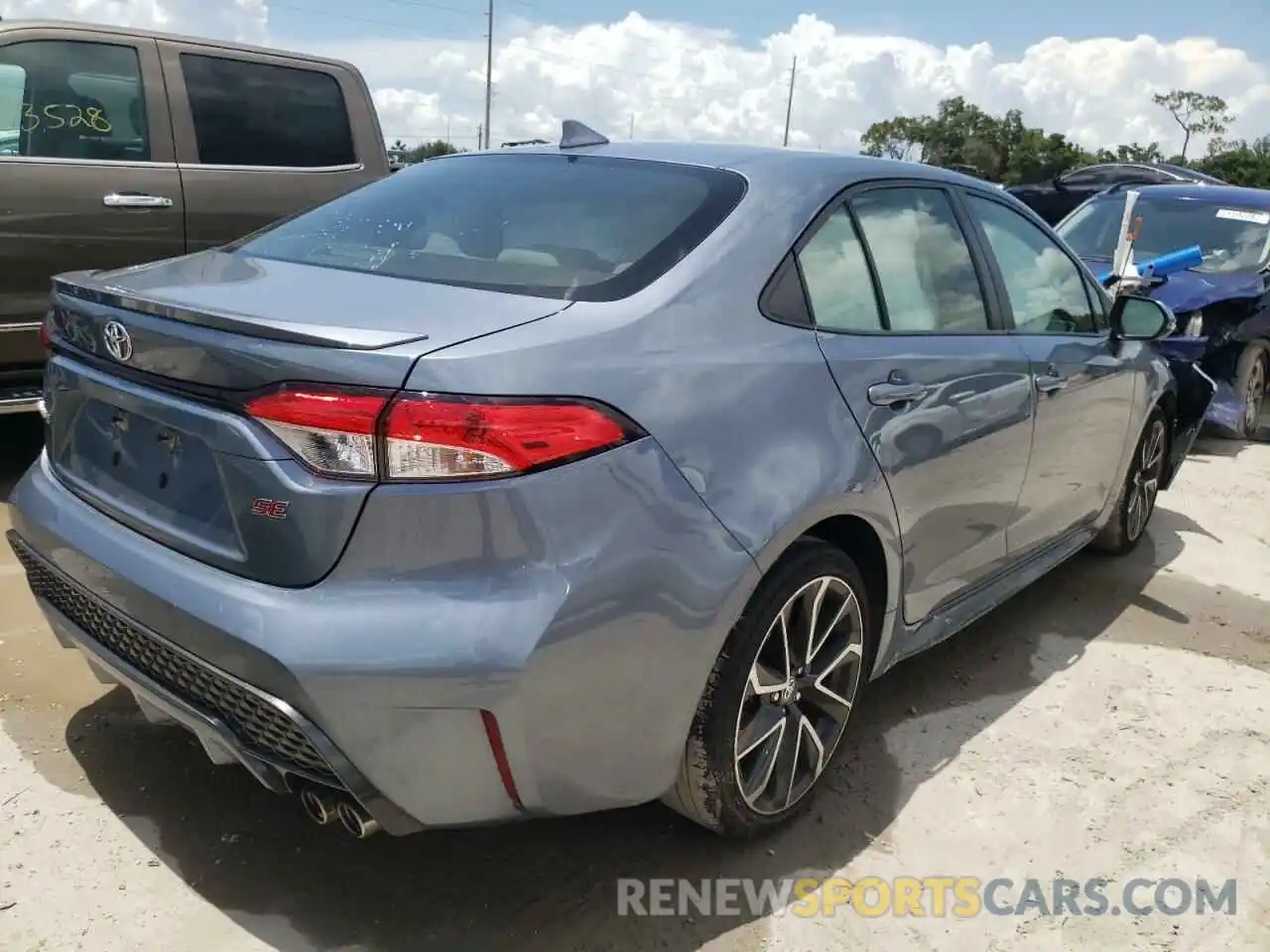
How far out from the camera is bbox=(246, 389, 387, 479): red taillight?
183 centimetres

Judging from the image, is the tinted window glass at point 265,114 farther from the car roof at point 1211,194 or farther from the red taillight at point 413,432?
the car roof at point 1211,194

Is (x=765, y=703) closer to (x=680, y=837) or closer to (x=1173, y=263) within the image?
(x=680, y=837)

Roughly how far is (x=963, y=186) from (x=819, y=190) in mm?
896

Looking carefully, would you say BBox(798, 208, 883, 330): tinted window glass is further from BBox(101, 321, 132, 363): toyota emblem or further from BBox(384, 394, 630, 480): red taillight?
BBox(101, 321, 132, 363): toyota emblem

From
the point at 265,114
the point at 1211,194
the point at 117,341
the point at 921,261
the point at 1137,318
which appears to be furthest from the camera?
the point at 1211,194

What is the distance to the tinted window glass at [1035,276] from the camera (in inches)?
134

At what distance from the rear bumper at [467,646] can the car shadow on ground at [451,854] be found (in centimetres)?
13

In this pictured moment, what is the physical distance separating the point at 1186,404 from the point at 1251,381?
3006 mm

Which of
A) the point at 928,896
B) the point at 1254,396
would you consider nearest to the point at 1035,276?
the point at 928,896

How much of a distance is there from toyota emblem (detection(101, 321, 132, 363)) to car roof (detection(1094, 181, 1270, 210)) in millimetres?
7517

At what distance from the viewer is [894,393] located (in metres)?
2.65

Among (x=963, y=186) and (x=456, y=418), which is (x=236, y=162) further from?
(x=456, y=418)

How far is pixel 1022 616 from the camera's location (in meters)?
4.12

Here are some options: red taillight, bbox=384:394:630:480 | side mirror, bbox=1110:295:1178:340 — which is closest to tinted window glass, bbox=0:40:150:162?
red taillight, bbox=384:394:630:480
